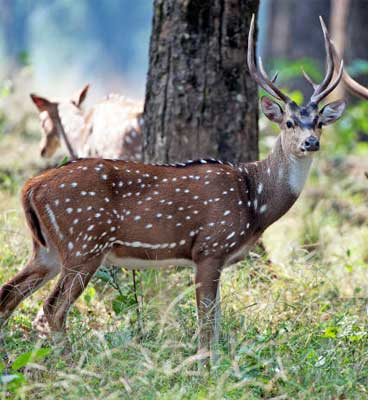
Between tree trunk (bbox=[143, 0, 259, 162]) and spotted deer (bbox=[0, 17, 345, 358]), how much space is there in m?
0.97

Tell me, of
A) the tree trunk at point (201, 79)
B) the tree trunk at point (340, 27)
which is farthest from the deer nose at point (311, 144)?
the tree trunk at point (340, 27)

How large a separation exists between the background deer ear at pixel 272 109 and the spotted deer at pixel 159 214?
0.11 ft

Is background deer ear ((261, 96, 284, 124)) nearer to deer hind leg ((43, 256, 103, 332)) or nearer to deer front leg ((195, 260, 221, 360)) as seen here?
deer front leg ((195, 260, 221, 360))

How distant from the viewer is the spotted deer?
20.5 feet

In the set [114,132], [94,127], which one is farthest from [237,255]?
[94,127]

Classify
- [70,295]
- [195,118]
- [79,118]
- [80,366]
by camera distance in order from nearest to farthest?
1. [80,366]
2. [70,295]
3. [195,118]
4. [79,118]

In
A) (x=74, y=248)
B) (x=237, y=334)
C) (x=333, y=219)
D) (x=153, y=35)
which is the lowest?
(x=333, y=219)

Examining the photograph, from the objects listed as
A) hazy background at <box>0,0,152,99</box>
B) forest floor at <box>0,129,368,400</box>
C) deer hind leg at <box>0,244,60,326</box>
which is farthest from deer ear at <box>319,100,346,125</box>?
hazy background at <box>0,0,152,99</box>

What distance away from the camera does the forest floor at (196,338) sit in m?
5.39

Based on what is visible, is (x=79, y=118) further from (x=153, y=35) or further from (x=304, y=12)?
(x=304, y=12)

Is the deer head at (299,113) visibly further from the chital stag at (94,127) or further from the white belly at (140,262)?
the chital stag at (94,127)

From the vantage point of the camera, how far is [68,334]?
6203 mm

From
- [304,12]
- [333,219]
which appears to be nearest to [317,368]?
[333,219]

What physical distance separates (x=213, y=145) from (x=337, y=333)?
204 centimetres
